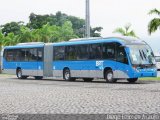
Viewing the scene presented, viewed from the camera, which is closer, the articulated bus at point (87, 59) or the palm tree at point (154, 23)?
the articulated bus at point (87, 59)

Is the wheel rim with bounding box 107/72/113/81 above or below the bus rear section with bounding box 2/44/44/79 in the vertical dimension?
below

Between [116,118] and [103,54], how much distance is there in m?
22.2

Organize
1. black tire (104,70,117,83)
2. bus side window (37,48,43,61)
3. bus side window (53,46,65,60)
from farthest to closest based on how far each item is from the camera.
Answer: bus side window (37,48,43,61) → bus side window (53,46,65,60) → black tire (104,70,117,83)

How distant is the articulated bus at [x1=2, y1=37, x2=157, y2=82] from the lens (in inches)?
1247

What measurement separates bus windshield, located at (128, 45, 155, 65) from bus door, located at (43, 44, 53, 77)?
32.5 feet

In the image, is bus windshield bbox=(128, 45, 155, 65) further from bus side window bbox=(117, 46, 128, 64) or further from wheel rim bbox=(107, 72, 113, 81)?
wheel rim bbox=(107, 72, 113, 81)

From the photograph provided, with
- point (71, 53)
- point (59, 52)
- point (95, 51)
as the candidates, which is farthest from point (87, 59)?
point (59, 52)

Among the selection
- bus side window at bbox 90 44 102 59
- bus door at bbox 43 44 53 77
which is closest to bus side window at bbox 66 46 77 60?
bus side window at bbox 90 44 102 59

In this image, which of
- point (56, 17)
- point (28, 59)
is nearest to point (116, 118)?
point (28, 59)

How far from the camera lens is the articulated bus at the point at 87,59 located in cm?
3167

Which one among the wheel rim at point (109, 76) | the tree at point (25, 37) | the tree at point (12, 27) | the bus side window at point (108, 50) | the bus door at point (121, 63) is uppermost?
the tree at point (12, 27)

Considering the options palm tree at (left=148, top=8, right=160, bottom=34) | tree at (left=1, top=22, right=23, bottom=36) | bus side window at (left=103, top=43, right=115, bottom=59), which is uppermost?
tree at (left=1, top=22, right=23, bottom=36)

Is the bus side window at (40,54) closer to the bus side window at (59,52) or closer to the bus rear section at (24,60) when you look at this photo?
the bus rear section at (24,60)

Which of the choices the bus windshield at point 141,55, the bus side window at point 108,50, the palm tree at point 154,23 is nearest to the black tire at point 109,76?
the bus side window at point 108,50
